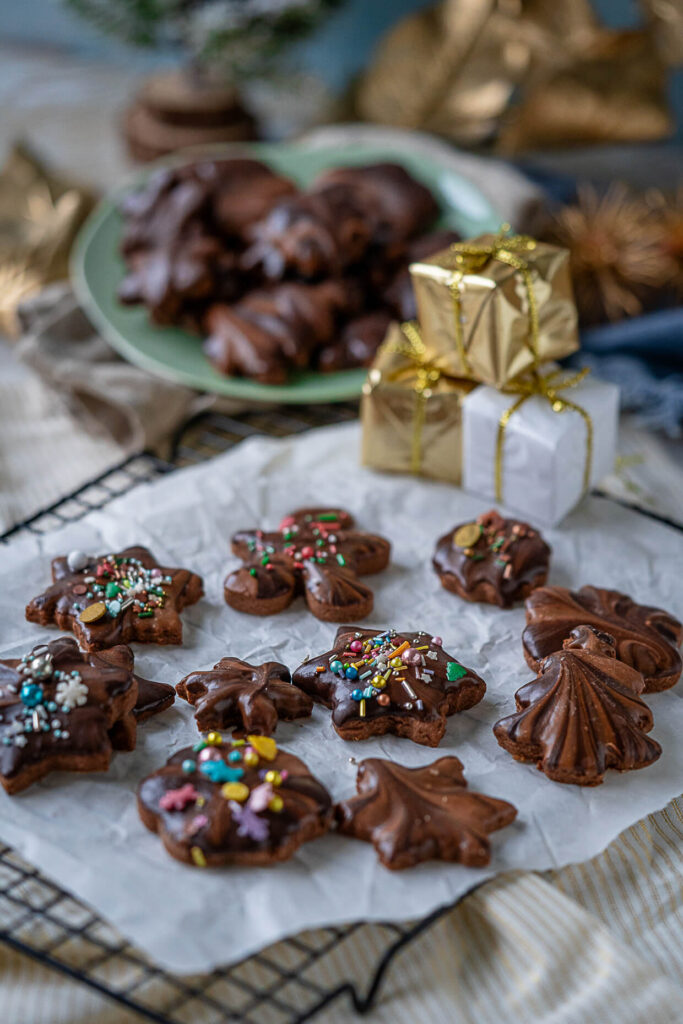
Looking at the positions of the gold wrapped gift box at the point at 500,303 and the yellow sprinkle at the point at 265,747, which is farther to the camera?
the gold wrapped gift box at the point at 500,303

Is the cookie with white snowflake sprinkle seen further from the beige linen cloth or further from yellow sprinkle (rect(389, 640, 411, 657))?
yellow sprinkle (rect(389, 640, 411, 657))

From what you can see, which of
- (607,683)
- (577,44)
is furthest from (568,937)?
(577,44)

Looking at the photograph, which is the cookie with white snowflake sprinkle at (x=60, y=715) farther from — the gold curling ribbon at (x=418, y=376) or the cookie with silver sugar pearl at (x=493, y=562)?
the gold curling ribbon at (x=418, y=376)

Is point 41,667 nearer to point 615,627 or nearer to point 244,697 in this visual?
point 244,697

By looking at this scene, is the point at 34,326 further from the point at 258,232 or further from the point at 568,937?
the point at 568,937

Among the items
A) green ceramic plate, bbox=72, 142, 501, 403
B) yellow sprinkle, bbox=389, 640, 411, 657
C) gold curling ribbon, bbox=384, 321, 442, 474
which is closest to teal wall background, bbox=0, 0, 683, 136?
green ceramic plate, bbox=72, 142, 501, 403

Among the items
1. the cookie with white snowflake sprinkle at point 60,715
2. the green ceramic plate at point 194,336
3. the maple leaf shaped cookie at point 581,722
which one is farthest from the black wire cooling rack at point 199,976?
the green ceramic plate at point 194,336

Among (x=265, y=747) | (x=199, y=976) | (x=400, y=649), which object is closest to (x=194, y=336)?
(x=400, y=649)
